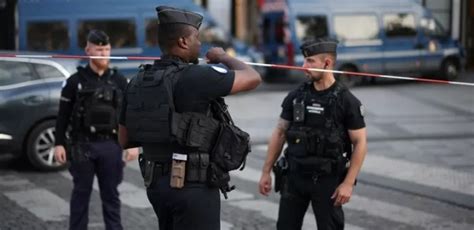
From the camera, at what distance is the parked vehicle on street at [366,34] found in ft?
66.8

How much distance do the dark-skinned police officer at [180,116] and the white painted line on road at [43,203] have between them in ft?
11.7

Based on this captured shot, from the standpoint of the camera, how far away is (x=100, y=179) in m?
6.03

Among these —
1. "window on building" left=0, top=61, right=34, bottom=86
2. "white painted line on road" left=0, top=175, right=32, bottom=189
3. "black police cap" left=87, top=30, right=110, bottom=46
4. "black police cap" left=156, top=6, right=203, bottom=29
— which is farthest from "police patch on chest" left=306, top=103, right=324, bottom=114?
"window on building" left=0, top=61, right=34, bottom=86

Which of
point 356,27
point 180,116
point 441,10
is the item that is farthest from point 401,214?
point 441,10

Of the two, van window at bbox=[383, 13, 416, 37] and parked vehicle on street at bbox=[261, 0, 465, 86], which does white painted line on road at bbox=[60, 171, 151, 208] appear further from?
van window at bbox=[383, 13, 416, 37]

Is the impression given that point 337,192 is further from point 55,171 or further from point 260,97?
point 260,97

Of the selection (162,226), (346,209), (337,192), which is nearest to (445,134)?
(346,209)

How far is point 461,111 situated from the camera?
51.4 feet

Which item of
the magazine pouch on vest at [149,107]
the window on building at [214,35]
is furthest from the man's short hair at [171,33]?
the window on building at [214,35]

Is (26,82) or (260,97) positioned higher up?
(26,82)

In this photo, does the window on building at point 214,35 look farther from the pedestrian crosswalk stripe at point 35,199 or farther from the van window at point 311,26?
the pedestrian crosswalk stripe at point 35,199

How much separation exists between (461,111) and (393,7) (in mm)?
5962

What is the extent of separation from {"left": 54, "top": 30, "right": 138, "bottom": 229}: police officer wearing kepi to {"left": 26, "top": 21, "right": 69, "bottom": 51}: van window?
39.6ft

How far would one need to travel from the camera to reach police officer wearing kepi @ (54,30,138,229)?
595 centimetres
